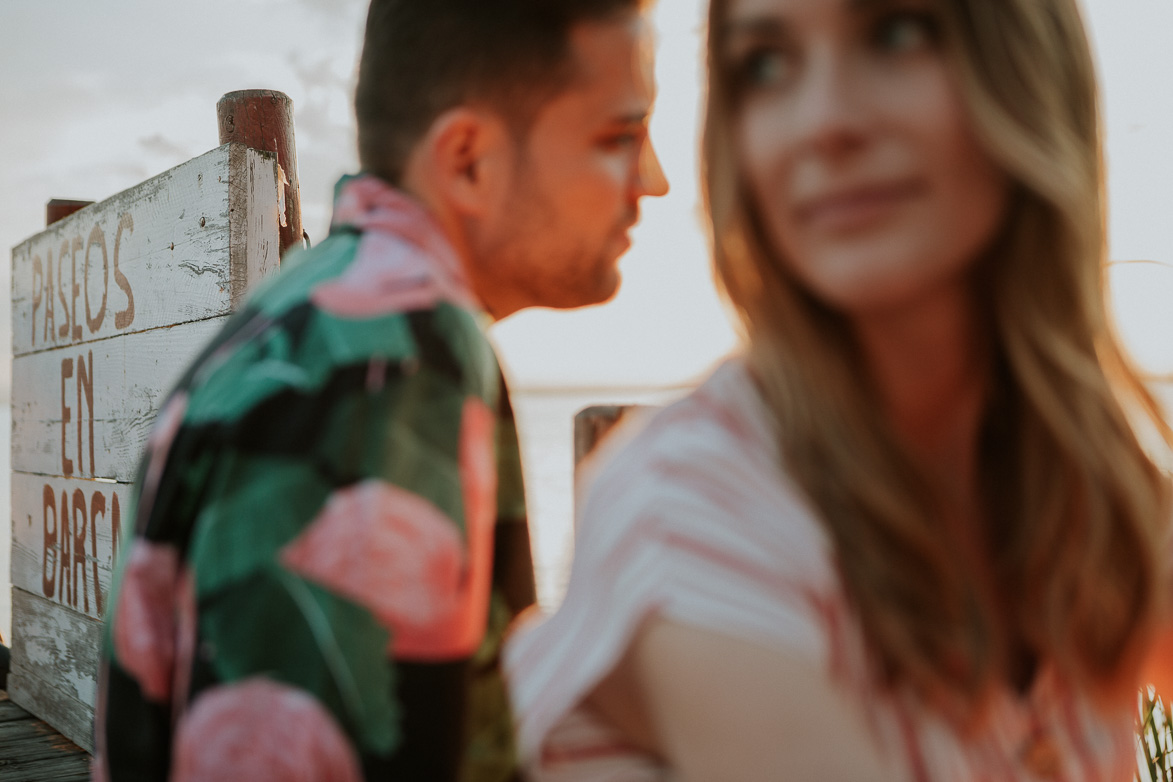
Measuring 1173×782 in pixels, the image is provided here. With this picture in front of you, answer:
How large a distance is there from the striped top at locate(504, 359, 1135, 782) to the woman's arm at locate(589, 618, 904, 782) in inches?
0.6

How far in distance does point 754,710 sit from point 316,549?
0.47 metres

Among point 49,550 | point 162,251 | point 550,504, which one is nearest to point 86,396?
point 49,550

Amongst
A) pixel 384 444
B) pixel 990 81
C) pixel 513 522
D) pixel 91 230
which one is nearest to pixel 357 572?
pixel 384 444

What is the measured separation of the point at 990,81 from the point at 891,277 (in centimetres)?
21

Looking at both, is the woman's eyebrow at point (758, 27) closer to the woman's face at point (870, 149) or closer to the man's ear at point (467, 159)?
the woman's face at point (870, 149)

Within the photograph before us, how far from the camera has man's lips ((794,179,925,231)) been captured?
0.77 m

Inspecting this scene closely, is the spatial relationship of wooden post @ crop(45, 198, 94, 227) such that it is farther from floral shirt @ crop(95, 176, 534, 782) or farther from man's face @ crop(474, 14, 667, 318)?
floral shirt @ crop(95, 176, 534, 782)

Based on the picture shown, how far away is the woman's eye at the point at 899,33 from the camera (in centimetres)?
79

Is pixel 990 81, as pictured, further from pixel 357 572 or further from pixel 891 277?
pixel 357 572

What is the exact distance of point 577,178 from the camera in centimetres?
151

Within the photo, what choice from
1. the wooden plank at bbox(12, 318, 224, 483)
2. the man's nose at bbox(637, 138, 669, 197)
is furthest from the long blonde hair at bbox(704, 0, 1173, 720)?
the wooden plank at bbox(12, 318, 224, 483)

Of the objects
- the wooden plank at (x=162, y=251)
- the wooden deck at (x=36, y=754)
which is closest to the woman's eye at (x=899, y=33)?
the wooden plank at (x=162, y=251)

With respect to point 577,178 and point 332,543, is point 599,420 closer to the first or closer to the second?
point 577,178

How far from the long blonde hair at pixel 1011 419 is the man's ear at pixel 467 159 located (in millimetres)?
562
